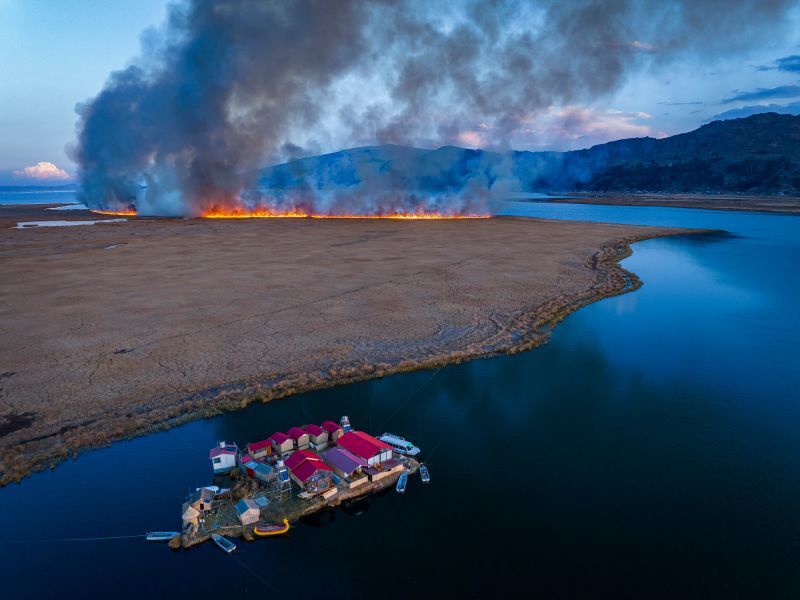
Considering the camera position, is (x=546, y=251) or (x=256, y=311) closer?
(x=256, y=311)

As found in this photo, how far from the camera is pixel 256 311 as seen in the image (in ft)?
113

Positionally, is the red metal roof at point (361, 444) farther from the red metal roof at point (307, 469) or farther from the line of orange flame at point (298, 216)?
the line of orange flame at point (298, 216)

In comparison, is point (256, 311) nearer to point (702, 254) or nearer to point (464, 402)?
point (464, 402)

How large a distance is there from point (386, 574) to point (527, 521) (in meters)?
4.71

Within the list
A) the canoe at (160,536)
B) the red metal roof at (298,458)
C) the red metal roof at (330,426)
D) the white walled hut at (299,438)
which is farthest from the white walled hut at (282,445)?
the canoe at (160,536)

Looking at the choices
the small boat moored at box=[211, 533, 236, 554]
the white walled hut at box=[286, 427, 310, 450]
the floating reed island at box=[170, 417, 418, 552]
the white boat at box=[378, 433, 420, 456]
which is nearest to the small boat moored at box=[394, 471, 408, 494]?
the floating reed island at box=[170, 417, 418, 552]

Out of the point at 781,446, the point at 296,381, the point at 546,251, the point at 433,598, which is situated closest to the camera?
the point at 433,598

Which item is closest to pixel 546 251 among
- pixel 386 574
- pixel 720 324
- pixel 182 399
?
pixel 720 324

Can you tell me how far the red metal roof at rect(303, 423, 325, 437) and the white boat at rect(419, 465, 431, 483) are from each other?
4.12 metres

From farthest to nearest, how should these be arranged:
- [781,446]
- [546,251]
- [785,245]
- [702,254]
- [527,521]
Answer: [785,245] → [702,254] → [546,251] → [781,446] → [527,521]

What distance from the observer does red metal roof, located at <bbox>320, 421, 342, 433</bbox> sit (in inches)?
751

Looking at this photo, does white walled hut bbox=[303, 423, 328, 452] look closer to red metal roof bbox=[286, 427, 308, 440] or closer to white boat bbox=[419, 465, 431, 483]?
red metal roof bbox=[286, 427, 308, 440]

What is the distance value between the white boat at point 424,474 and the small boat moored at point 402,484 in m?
0.57

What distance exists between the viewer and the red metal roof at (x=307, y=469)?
16.6 meters
